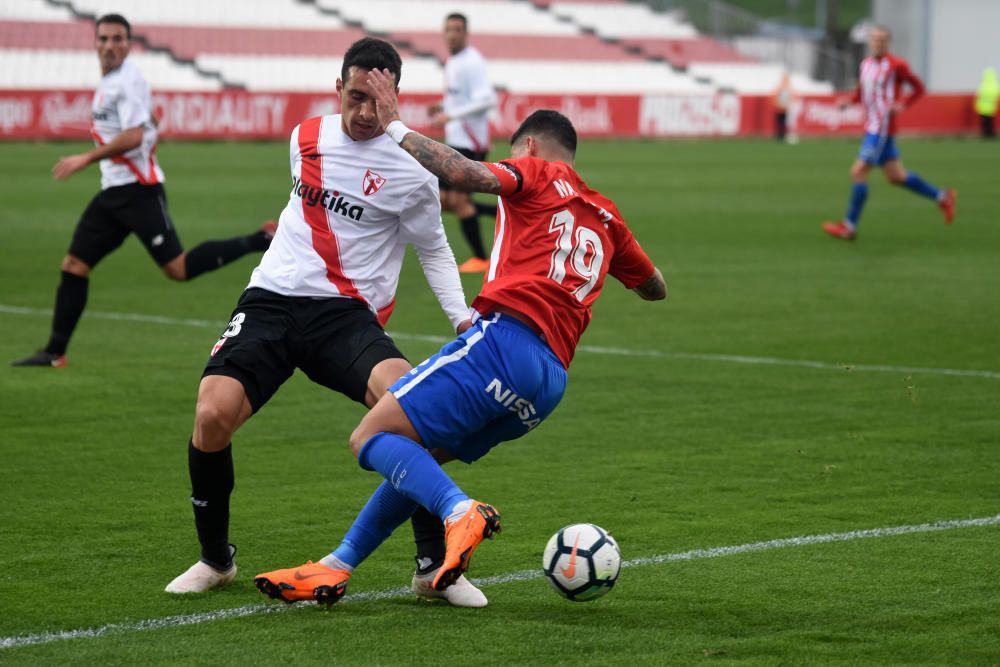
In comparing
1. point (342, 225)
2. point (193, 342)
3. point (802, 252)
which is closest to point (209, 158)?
point (802, 252)

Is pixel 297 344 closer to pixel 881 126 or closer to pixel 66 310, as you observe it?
pixel 66 310

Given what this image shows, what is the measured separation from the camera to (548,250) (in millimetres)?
5109

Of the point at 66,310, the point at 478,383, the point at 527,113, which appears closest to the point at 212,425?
the point at 478,383

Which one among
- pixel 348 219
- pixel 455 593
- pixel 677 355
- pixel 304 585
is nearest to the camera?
pixel 304 585

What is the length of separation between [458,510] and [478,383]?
1.49ft

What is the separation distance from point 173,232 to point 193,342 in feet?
3.51

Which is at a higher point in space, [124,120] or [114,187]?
[124,120]

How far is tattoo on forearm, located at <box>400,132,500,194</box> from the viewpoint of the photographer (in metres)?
4.91

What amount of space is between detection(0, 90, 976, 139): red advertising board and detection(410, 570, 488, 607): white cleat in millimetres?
27486

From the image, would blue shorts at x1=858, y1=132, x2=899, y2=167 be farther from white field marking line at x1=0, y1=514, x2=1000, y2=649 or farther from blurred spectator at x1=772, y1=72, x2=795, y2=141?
blurred spectator at x1=772, y1=72, x2=795, y2=141

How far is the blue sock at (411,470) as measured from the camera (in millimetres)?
4820

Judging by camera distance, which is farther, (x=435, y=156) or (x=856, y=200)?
(x=856, y=200)

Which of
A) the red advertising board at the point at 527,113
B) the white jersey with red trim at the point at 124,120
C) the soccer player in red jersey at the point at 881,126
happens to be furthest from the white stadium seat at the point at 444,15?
the white jersey with red trim at the point at 124,120

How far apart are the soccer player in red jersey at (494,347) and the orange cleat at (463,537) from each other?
0.12m
